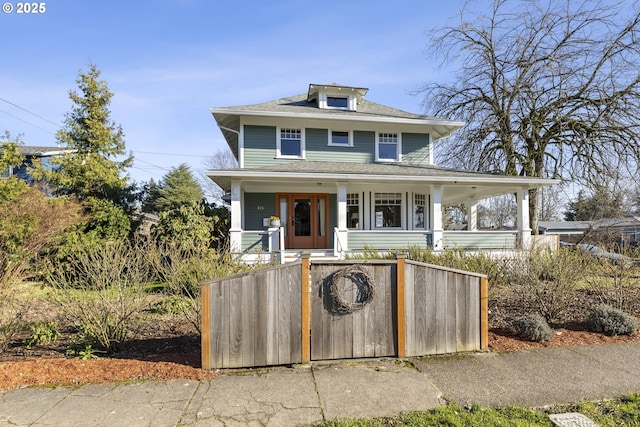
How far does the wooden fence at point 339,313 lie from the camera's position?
425 cm

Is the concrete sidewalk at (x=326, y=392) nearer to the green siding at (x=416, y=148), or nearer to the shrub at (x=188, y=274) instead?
the shrub at (x=188, y=274)

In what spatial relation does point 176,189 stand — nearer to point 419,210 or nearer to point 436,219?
point 419,210

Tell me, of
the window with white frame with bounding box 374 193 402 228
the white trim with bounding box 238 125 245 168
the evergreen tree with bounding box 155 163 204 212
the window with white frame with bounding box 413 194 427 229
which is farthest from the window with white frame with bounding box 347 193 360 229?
the evergreen tree with bounding box 155 163 204 212

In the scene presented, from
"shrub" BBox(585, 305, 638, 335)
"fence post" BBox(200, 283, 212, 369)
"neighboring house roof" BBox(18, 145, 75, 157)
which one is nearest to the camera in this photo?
"fence post" BBox(200, 283, 212, 369)

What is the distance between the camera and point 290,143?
45.2 feet

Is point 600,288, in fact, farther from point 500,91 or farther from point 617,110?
point 500,91

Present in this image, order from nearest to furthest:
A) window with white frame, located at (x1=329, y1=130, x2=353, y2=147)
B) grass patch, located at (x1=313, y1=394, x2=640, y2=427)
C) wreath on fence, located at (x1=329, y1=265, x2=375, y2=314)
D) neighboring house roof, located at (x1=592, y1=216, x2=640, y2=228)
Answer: grass patch, located at (x1=313, y1=394, x2=640, y2=427) < wreath on fence, located at (x1=329, y1=265, x2=375, y2=314) < neighboring house roof, located at (x1=592, y1=216, x2=640, y2=228) < window with white frame, located at (x1=329, y1=130, x2=353, y2=147)

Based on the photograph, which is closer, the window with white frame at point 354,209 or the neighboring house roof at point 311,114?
the neighboring house roof at point 311,114

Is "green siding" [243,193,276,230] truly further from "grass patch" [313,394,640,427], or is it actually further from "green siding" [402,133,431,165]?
"grass patch" [313,394,640,427]

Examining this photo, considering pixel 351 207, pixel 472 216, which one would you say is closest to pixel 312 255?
pixel 351 207

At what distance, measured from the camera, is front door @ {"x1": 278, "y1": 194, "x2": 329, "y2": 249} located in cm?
1366

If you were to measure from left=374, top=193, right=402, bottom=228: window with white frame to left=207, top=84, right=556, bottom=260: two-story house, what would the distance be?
4 centimetres

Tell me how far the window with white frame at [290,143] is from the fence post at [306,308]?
980 cm

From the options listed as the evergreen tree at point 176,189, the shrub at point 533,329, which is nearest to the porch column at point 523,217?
the shrub at point 533,329
